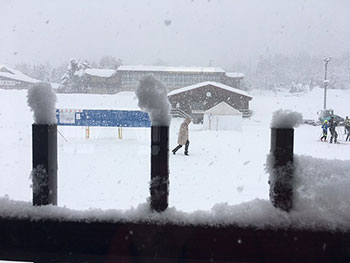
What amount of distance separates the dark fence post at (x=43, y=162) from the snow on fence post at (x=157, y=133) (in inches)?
17.4

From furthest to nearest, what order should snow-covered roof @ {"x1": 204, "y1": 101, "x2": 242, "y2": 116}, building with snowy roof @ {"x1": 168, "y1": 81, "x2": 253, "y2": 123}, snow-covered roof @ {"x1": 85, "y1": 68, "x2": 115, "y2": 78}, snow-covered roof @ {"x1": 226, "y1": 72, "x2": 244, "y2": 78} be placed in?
building with snowy roof @ {"x1": 168, "y1": 81, "x2": 253, "y2": 123} < snow-covered roof @ {"x1": 204, "y1": 101, "x2": 242, "y2": 116} < snow-covered roof @ {"x1": 226, "y1": 72, "x2": 244, "y2": 78} < snow-covered roof @ {"x1": 85, "y1": 68, "x2": 115, "y2": 78}

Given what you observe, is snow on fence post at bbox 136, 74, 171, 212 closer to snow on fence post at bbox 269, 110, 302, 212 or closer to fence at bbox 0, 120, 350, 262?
fence at bbox 0, 120, 350, 262

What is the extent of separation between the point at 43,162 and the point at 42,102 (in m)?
→ 0.27

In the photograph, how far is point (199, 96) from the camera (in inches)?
1138

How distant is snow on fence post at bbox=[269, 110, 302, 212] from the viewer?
1.29 metres

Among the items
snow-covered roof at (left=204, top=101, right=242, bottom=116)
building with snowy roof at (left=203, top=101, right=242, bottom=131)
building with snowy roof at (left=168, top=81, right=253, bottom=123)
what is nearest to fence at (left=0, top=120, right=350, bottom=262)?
building with snowy roof at (left=203, top=101, right=242, bottom=131)

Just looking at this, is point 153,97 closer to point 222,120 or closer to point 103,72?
point 103,72

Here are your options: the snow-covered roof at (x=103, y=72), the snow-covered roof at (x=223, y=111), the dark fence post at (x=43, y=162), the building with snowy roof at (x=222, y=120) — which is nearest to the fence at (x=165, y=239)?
the dark fence post at (x=43, y=162)

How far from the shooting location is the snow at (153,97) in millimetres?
1342

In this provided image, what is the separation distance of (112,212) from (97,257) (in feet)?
0.60

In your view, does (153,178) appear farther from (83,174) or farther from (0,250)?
(83,174)

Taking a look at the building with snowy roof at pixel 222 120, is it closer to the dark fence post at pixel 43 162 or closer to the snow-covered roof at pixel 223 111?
the snow-covered roof at pixel 223 111

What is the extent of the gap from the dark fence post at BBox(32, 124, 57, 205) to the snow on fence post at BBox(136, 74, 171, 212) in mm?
441

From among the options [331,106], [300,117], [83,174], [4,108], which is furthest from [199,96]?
[300,117]
